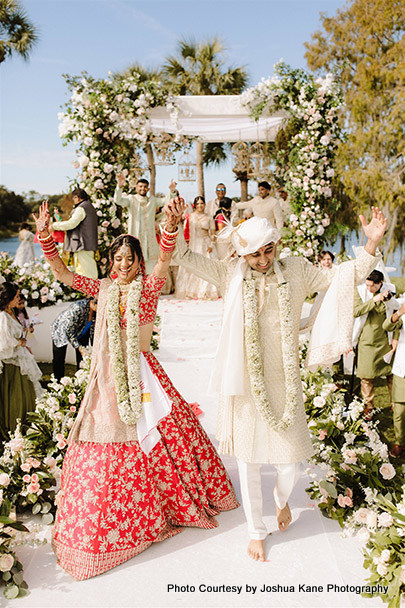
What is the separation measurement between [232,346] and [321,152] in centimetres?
817

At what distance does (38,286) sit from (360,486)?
5915 mm

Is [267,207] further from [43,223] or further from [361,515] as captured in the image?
[361,515]

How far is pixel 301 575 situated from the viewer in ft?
9.57

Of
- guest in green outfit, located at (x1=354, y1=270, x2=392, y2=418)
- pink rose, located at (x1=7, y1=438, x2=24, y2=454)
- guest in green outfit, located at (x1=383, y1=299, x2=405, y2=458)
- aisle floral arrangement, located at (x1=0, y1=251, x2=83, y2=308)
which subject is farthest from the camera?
aisle floral arrangement, located at (x1=0, y1=251, x2=83, y2=308)

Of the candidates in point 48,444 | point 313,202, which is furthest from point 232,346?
point 313,202

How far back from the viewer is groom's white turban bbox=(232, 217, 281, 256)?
2953 mm

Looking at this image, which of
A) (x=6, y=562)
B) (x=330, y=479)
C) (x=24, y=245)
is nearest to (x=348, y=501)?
(x=330, y=479)

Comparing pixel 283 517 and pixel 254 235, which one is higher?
pixel 254 235

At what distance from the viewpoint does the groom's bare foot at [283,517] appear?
3277 millimetres

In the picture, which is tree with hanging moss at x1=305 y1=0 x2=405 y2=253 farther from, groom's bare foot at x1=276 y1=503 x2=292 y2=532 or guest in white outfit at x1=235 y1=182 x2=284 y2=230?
groom's bare foot at x1=276 y1=503 x2=292 y2=532

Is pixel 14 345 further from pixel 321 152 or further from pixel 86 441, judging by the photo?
pixel 321 152

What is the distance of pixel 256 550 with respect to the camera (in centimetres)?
305

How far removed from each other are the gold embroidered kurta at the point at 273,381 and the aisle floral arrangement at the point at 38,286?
522cm

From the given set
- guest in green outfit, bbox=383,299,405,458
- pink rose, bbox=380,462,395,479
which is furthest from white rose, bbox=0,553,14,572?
guest in green outfit, bbox=383,299,405,458
